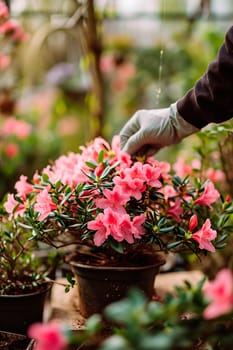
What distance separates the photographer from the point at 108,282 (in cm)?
149


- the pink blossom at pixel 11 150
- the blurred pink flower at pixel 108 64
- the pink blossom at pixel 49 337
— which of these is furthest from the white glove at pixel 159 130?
the blurred pink flower at pixel 108 64

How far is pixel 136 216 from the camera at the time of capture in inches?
53.5

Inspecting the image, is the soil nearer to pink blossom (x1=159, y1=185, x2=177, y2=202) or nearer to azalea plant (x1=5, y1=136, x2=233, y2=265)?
azalea plant (x1=5, y1=136, x2=233, y2=265)

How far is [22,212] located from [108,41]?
3.53 metres

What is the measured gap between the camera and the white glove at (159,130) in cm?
156

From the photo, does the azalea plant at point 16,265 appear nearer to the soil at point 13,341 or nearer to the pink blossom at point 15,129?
the soil at point 13,341

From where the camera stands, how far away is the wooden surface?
1.57 metres

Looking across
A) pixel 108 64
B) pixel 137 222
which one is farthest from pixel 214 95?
pixel 108 64

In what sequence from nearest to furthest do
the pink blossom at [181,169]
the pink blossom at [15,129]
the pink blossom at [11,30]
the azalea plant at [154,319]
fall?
the azalea plant at [154,319] < the pink blossom at [181,169] < the pink blossom at [11,30] < the pink blossom at [15,129]

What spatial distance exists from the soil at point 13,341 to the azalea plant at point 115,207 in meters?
0.24

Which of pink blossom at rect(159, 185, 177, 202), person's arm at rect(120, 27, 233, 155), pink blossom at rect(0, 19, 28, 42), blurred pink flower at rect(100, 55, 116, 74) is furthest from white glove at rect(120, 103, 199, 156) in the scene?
blurred pink flower at rect(100, 55, 116, 74)

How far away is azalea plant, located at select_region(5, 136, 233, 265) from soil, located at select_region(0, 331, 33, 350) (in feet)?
0.79

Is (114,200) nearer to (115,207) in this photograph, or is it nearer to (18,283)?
(115,207)

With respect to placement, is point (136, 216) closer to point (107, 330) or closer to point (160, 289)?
point (107, 330)
